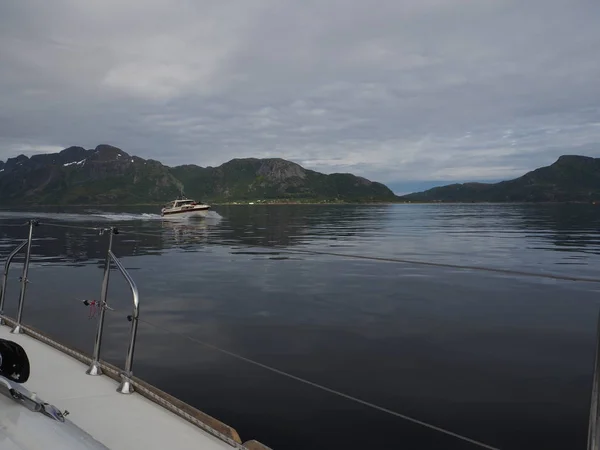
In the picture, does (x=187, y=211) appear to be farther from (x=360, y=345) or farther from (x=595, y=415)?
(x=595, y=415)

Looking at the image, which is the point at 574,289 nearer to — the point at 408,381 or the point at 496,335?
the point at 496,335

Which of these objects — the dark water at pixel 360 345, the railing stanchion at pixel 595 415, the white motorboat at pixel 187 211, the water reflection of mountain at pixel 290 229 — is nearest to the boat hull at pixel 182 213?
the white motorboat at pixel 187 211

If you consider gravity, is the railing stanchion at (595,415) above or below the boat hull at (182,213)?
above

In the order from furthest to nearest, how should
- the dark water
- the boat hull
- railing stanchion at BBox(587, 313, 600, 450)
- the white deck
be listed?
the boat hull, the dark water, the white deck, railing stanchion at BBox(587, 313, 600, 450)

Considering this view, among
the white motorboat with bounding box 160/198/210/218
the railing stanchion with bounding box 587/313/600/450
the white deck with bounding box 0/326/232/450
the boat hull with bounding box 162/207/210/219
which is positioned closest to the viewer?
the railing stanchion with bounding box 587/313/600/450

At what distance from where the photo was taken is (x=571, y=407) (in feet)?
21.8

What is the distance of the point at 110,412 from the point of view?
357 centimetres

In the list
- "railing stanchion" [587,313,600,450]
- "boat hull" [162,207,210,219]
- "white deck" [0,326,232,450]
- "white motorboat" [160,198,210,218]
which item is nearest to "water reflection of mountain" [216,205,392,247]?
"white motorboat" [160,198,210,218]

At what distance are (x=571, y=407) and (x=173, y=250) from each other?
2447cm

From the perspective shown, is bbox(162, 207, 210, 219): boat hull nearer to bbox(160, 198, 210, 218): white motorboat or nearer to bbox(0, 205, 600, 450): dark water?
bbox(160, 198, 210, 218): white motorboat

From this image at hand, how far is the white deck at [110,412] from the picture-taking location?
314 cm

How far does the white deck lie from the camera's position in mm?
3143

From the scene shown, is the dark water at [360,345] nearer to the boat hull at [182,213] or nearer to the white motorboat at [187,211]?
the boat hull at [182,213]

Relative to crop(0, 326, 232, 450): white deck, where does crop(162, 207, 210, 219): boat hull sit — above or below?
below
